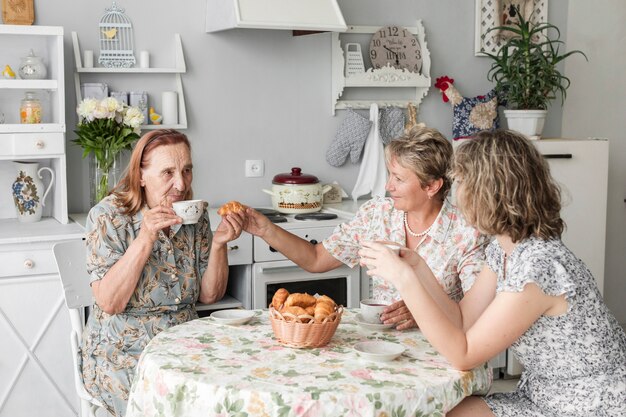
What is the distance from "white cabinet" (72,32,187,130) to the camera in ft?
12.2

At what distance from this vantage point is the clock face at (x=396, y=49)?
4.33 m

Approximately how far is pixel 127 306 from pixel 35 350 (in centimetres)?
97

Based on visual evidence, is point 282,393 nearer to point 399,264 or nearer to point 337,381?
point 337,381

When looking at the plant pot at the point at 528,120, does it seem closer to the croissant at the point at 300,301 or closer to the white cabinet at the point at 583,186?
the white cabinet at the point at 583,186

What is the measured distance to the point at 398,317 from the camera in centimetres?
228

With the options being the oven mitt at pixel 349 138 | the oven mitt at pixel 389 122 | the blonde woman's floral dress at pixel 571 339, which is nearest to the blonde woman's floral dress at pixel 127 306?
the blonde woman's floral dress at pixel 571 339

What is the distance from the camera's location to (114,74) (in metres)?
3.81

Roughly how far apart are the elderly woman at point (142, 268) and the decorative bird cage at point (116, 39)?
135cm

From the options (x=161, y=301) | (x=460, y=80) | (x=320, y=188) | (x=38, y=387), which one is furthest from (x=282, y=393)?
(x=460, y=80)

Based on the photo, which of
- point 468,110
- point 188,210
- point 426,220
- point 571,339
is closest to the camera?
point 571,339

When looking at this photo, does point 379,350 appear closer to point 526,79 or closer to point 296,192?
point 296,192

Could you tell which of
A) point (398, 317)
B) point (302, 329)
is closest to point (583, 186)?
point (398, 317)

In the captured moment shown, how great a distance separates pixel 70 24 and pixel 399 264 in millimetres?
2339

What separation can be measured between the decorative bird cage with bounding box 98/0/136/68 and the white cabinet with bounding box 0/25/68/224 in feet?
0.82
